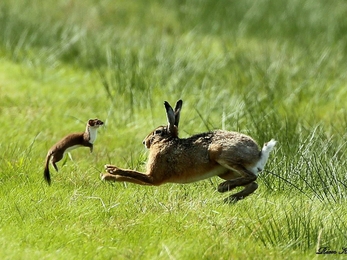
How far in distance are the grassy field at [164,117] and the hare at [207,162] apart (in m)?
0.20

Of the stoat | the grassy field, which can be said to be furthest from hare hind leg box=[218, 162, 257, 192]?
the stoat

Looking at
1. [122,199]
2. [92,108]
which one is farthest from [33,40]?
[122,199]

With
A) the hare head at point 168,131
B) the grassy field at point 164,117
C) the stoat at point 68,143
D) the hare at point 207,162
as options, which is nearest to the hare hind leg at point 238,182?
the hare at point 207,162

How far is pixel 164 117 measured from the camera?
29.7 ft

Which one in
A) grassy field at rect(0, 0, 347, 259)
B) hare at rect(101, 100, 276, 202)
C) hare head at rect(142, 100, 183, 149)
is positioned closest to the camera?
grassy field at rect(0, 0, 347, 259)

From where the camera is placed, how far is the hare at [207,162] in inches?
229

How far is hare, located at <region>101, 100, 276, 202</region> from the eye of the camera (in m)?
5.81

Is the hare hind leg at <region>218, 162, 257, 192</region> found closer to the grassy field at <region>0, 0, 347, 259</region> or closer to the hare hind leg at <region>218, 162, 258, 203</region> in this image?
the hare hind leg at <region>218, 162, 258, 203</region>

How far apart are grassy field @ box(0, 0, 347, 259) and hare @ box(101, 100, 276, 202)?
20 cm

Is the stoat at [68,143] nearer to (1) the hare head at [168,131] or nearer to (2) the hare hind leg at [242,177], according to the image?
(1) the hare head at [168,131]

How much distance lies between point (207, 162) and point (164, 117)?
10.6ft

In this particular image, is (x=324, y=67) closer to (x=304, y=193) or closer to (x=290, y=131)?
(x=290, y=131)

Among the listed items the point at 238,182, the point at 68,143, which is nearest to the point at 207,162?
the point at 238,182

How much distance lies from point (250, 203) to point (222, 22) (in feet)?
25.5
